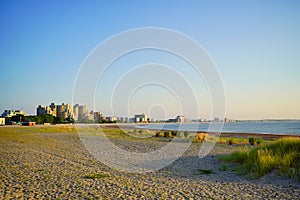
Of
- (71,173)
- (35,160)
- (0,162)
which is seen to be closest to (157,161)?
(71,173)

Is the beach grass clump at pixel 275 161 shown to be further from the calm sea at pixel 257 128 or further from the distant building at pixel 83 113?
the distant building at pixel 83 113

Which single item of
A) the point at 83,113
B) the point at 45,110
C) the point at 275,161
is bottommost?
the point at 275,161

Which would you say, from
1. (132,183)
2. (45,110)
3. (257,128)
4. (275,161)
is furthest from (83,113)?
(132,183)

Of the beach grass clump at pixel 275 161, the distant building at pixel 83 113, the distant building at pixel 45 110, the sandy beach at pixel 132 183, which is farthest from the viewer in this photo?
the distant building at pixel 45 110

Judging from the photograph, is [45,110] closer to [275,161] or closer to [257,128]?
[257,128]

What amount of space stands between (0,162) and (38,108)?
14715 cm

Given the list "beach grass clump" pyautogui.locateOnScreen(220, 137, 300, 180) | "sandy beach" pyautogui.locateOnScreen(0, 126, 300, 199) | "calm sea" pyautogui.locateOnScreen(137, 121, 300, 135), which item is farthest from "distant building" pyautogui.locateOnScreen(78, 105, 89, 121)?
"beach grass clump" pyautogui.locateOnScreen(220, 137, 300, 180)

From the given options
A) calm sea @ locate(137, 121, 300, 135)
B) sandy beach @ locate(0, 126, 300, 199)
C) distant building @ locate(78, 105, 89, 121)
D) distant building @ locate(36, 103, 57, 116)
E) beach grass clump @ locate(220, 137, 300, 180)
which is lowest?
calm sea @ locate(137, 121, 300, 135)

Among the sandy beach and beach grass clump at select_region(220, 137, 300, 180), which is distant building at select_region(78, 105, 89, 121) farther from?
beach grass clump at select_region(220, 137, 300, 180)

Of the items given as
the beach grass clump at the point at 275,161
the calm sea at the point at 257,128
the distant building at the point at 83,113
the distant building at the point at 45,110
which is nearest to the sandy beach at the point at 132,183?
the beach grass clump at the point at 275,161

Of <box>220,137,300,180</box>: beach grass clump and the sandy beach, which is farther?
<box>220,137,300,180</box>: beach grass clump

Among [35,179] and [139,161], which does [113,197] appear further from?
[139,161]

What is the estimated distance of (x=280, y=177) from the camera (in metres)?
9.06

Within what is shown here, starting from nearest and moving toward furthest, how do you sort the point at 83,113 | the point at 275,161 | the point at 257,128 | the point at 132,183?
the point at 132,183 < the point at 275,161 < the point at 257,128 < the point at 83,113
